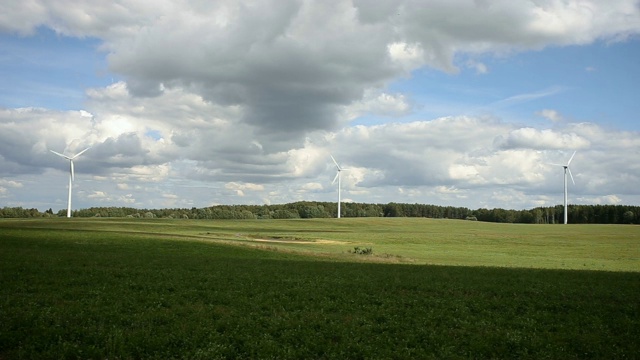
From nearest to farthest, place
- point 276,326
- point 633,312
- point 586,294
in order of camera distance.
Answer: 1. point 276,326
2. point 633,312
3. point 586,294

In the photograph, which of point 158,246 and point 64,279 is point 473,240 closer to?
point 158,246

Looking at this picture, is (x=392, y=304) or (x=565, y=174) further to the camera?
(x=565, y=174)

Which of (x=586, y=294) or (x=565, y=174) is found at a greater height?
(x=565, y=174)

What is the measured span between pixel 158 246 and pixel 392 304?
128 ft

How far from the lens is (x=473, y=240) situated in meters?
103

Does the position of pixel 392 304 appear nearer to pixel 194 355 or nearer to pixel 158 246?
pixel 194 355

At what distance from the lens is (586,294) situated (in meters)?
28.5

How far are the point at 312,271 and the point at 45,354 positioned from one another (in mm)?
23164

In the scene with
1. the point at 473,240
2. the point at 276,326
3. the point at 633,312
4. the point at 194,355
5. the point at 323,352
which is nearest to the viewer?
the point at 194,355

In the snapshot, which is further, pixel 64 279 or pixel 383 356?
pixel 64 279

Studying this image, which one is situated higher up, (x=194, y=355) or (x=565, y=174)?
(x=565, y=174)

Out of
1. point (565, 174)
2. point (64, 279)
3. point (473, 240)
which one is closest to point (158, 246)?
point (64, 279)

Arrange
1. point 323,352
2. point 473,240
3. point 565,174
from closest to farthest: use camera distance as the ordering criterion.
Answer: point 323,352
point 473,240
point 565,174

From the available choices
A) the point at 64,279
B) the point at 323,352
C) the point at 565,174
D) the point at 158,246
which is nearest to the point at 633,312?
the point at 323,352
